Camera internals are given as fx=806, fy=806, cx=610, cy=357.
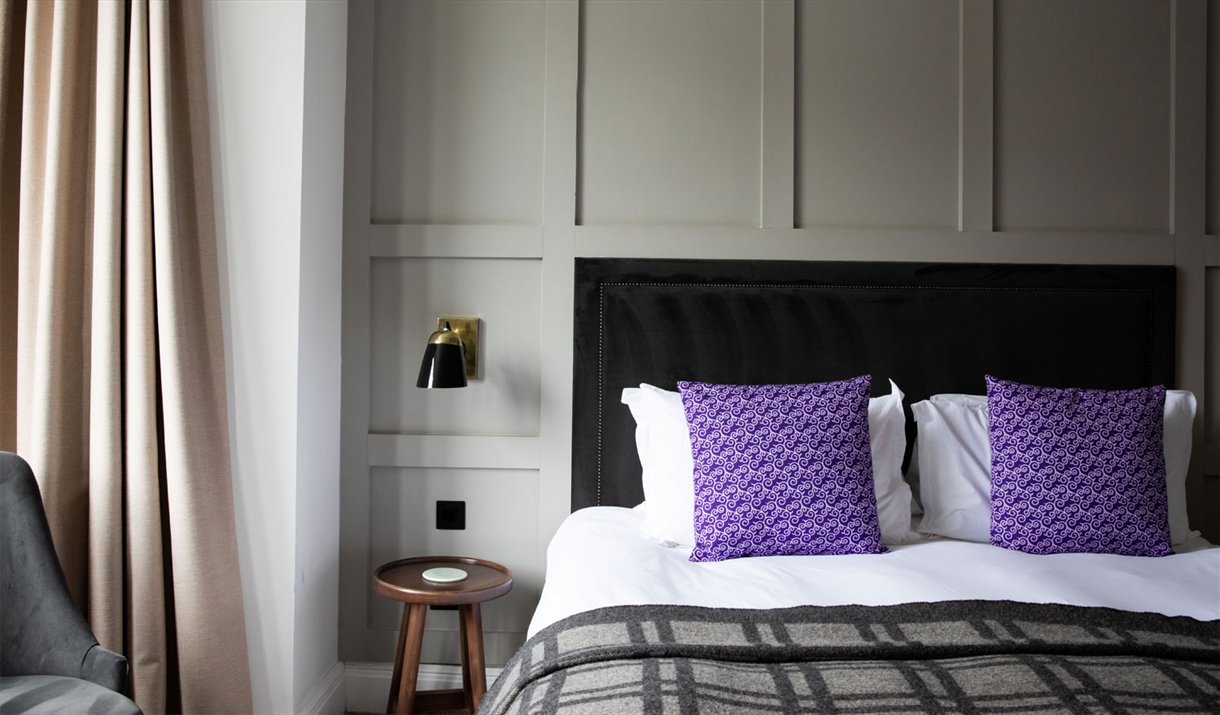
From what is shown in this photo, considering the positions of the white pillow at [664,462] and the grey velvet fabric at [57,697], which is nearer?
the grey velvet fabric at [57,697]

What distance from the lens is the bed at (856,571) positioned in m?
1.14

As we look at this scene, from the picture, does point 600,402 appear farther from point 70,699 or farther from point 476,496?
point 70,699

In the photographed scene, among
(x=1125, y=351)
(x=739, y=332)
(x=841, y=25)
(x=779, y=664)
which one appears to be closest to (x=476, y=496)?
(x=739, y=332)

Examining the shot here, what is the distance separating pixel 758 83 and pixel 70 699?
2.27 meters

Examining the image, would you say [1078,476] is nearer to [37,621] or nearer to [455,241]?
[455,241]

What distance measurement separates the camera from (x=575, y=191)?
8.04 ft

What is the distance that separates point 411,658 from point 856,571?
117 cm

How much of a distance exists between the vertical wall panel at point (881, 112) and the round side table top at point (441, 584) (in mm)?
1408

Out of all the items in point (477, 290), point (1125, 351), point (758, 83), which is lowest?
point (1125, 351)

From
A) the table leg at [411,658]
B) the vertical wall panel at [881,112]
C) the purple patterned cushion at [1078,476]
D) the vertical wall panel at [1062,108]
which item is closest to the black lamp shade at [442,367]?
the table leg at [411,658]

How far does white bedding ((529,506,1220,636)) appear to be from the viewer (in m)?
1.58

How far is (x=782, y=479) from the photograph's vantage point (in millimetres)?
1904

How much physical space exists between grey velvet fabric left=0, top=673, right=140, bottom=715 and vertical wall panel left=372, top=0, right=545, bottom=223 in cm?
150

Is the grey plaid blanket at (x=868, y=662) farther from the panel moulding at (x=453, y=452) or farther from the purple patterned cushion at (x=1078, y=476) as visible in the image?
the panel moulding at (x=453, y=452)
